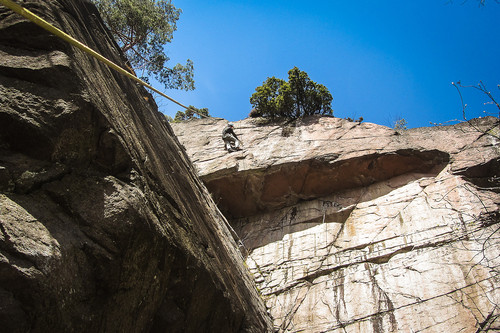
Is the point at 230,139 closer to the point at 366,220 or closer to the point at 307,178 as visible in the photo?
the point at 307,178

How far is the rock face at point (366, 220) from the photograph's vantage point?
24.9ft

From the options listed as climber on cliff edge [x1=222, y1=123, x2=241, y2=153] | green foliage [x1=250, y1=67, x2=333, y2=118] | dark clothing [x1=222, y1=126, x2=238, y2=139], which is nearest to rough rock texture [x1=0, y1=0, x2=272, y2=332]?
climber on cliff edge [x1=222, y1=123, x2=241, y2=153]

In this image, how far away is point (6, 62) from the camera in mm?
3477

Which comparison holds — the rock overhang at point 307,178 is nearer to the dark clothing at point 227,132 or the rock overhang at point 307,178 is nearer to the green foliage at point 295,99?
the dark clothing at point 227,132

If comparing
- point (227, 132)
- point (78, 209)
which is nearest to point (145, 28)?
point (227, 132)

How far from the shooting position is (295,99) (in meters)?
14.9

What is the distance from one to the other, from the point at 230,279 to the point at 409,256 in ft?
15.1

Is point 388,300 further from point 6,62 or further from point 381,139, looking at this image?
point 6,62

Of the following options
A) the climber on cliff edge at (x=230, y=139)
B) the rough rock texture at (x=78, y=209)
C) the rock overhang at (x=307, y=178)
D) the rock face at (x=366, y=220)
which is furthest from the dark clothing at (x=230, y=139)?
the rough rock texture at (x=78, y=209)

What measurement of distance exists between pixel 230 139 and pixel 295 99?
11.4ft

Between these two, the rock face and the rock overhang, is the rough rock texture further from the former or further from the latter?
the rock overhang


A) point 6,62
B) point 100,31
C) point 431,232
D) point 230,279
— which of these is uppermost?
point 100,31

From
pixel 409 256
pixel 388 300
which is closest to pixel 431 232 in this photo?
pixel 409 256

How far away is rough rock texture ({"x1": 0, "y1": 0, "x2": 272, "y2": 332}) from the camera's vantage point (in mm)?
2855
